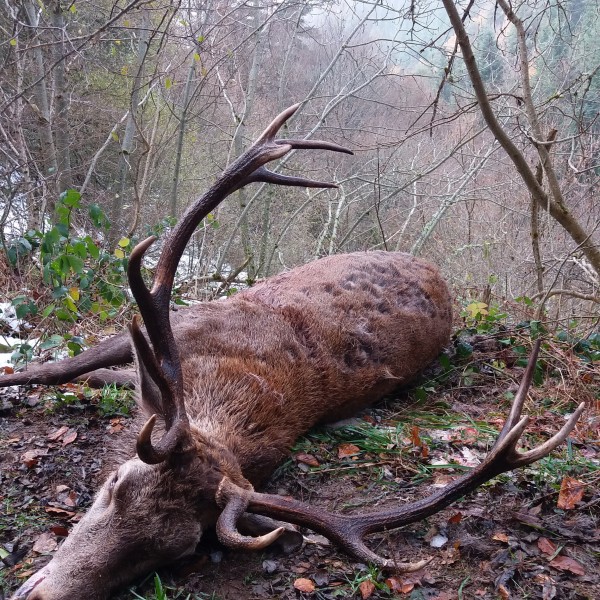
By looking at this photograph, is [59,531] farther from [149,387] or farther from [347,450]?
[347,450]

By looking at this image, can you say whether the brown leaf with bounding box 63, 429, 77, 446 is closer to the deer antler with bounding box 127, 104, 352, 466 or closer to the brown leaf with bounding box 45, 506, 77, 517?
the brown leaf with bounding box 45, 506, 77, 517

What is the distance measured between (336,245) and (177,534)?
8.29m

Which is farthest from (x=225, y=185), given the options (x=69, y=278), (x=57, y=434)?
(x=69, y=278)

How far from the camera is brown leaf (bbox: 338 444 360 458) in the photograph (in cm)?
329

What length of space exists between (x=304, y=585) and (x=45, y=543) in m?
1.11

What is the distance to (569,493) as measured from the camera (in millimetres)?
2652

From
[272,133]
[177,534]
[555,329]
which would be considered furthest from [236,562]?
[555,329]

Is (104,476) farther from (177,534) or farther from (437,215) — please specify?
(437,215)

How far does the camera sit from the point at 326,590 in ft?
7.45

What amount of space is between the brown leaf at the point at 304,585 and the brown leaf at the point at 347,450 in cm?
102

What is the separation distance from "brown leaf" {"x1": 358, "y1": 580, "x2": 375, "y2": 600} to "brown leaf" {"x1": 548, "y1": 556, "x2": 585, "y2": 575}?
0.71m

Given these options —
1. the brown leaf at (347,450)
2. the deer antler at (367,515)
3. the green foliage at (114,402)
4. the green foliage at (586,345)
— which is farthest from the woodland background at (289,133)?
the deer antler at (367,515)

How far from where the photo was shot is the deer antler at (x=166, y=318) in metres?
2.31

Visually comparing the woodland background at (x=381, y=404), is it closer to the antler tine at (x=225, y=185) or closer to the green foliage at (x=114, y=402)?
the green foliage at (x=114, y=402)
